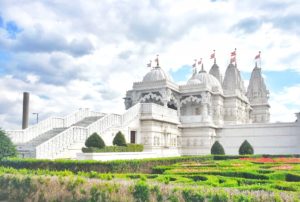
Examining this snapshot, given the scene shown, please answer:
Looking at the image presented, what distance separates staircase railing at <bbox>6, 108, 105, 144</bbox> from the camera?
25.0 m

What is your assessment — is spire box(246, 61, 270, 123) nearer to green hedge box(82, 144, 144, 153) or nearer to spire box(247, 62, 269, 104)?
spire box(247, 62, 269, 104)

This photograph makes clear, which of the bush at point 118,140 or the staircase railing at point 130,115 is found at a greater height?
the staircase railing at point 130,115

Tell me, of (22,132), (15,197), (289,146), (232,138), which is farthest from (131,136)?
(15,197)

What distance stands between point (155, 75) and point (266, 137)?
17162 mm

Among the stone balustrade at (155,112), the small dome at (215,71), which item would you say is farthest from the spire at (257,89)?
the stone balustrade at (155,112)

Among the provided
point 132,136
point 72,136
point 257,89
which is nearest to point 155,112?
point 132,136

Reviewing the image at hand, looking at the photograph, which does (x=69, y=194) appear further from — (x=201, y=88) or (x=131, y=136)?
(x=201, y=88)

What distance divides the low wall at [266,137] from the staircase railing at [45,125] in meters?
20.3

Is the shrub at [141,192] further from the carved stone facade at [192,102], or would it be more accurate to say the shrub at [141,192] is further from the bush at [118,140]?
the carved stone facade at [192,102]

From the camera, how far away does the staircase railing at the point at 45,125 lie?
82.0 ft

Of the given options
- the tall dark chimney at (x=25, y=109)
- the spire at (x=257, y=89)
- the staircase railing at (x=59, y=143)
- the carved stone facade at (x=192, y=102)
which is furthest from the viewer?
the spire at (x=257, y=89)

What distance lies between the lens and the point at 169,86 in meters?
42.9

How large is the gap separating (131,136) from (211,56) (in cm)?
3408

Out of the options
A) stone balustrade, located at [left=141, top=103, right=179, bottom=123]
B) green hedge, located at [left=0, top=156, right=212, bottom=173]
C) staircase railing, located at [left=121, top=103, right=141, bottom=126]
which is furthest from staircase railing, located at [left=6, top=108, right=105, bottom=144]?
green hedge, located at [left=0, top=156, right=212, bottom=173]
